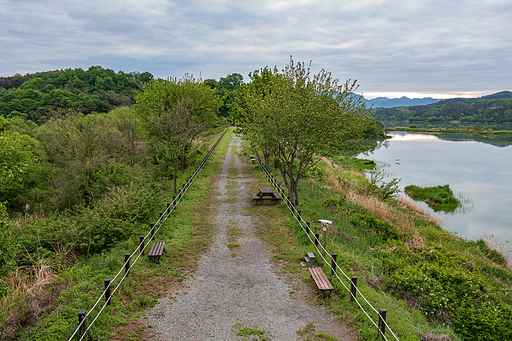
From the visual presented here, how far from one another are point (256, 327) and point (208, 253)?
15.2ft

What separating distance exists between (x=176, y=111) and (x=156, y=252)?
11206 mm

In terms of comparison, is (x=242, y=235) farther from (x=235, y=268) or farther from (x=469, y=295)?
(x=469, y=295)

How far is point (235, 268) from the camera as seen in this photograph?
9.92 metres

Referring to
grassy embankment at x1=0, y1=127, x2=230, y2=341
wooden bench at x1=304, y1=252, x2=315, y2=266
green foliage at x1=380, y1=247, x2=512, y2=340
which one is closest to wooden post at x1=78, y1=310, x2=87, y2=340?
grassy embankment at x1=0, y1=127, x2=230, y2=341

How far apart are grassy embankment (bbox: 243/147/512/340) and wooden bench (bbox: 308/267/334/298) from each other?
0.85ft

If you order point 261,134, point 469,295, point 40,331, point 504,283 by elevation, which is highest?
point 261,134

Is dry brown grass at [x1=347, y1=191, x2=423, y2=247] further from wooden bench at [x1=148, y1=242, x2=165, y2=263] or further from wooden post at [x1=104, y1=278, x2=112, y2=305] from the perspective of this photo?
wooden post at [x1=104, y1=278, x2=112, y2=305]

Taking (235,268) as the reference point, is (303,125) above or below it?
above

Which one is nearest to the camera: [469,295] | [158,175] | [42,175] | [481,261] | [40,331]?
[40,331]

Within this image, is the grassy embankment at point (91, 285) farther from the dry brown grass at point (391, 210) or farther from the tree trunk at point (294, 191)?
the dry brown grass at point (391, 210)

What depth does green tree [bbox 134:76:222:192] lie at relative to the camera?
62.5ft

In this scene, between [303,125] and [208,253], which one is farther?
[303,125]

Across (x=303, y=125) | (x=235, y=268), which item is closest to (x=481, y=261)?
(x=303, y=125)

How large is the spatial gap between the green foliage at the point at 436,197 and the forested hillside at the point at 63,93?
43954 mm
